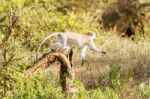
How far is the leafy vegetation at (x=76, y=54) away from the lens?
7.82 m

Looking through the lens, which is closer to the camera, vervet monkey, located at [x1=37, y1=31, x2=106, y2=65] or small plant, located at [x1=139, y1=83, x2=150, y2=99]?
small plant, located at [x1=139, y1=83, x2=150, y2=99]

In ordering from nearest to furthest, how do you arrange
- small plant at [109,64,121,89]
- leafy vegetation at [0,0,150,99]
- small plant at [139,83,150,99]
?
small plant at [139,83,150,99]
leafy vegetation at [0,0,150,99]
small plant at [109,64,121,89]

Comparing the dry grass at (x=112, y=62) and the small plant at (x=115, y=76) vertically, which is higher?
the small plant at (x=115, y=76)

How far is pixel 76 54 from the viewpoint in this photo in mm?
13102

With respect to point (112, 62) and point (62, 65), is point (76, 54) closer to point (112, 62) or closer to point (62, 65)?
point (112, 62)

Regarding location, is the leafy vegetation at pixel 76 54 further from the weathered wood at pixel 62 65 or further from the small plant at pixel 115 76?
the weathered wood at pixel 62 65

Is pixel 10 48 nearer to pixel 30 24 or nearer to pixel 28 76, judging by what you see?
pixel 28 76

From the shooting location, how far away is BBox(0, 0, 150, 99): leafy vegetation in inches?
308

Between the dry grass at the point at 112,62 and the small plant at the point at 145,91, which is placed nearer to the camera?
the small plant at the point at 145,91

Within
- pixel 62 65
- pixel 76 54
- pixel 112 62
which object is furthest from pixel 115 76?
pixel 76 54

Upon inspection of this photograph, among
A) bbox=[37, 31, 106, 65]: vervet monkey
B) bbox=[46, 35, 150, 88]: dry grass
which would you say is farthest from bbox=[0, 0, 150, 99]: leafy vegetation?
bbox=[37, 31, 106, 65]: vervet monkey

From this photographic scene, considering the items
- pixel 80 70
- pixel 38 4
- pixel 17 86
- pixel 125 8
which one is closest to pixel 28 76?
pixel 17 86

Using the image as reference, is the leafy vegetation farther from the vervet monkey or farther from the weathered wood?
the vervet monkey

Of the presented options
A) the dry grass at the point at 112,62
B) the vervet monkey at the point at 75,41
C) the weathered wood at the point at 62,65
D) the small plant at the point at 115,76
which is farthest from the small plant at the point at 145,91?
the vervet monkey at the point at 75,41
